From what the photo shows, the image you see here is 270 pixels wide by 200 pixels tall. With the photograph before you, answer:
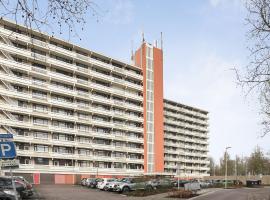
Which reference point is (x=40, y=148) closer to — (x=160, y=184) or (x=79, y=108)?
(x=79, y=108)

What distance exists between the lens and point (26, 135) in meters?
65.9

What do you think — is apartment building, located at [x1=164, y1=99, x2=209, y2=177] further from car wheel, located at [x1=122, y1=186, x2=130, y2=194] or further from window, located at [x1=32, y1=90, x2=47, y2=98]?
car wheel, located at [x1=122, y1=186, x2=130, y2=194]

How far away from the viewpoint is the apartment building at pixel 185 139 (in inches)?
4318

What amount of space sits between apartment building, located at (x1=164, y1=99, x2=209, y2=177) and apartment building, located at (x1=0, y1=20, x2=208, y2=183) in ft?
15.9

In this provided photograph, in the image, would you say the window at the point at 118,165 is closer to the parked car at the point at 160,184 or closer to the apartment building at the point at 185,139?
the apartment building at the point at 185,139

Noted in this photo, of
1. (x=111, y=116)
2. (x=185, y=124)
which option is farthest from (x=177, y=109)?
(x=111, y=116)

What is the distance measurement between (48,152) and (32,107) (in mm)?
8593

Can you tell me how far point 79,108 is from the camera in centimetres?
7538

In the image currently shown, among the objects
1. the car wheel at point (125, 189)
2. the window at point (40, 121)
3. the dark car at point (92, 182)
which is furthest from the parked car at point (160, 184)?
the window at point (40, 121)

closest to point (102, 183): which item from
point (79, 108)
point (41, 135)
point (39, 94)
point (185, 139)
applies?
point (41, 135)

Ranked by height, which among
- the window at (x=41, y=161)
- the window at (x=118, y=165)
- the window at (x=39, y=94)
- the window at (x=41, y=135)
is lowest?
the window at (x=118, y=165)

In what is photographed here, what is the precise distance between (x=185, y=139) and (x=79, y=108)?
51739 millimetres

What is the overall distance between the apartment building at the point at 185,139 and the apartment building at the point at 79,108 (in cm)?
486

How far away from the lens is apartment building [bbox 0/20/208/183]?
6475 cm
